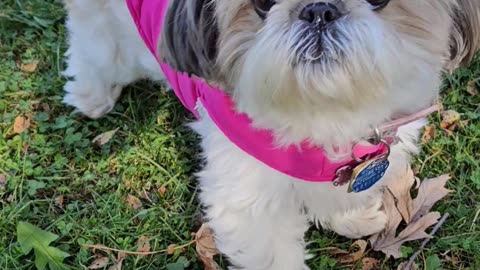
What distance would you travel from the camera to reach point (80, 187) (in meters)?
3.31

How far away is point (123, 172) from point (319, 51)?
1.68 meters

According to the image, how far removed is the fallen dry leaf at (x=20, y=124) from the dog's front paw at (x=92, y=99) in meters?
0.19

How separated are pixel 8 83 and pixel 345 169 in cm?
194

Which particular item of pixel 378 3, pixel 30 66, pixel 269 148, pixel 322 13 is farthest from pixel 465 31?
pixel 30 66

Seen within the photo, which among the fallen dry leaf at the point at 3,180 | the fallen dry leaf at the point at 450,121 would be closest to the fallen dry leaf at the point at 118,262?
the fallen dry leaf at the point at 3,180

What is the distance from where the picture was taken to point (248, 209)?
253 centimetres

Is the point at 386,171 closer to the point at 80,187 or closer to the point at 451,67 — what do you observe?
the point at 451,67

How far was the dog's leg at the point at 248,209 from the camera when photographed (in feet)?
8.04

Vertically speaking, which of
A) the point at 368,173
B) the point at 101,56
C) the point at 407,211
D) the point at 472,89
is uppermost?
the point at 368,173

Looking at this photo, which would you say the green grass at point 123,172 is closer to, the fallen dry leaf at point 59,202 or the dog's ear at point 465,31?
the fallen dry leaf at point 59,202

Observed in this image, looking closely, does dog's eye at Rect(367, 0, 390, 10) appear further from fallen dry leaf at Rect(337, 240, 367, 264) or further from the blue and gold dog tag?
fallen dry leaf at Rect(337, 240, 367, 264)

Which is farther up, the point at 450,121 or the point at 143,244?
the point at 450,121

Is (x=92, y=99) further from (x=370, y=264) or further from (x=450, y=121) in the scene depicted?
(x=450, y=121)

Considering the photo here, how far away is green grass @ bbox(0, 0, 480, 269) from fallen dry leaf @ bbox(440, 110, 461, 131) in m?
0.03
